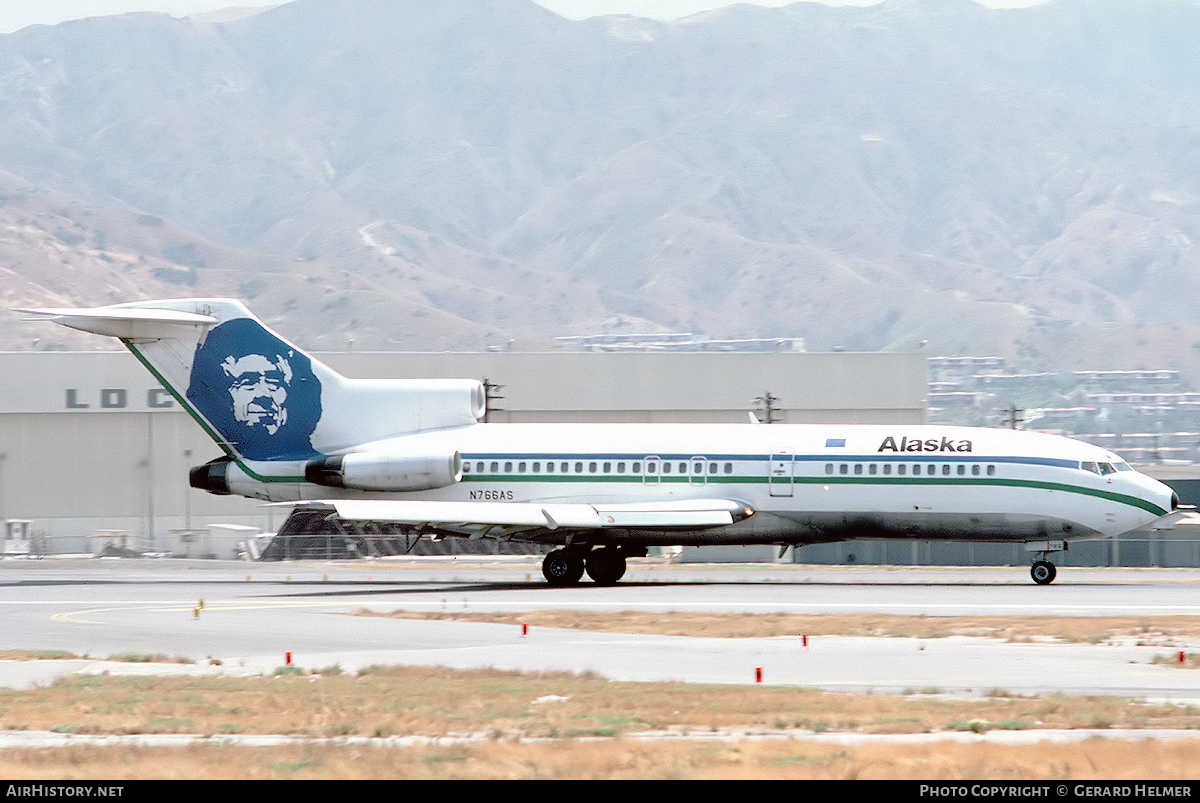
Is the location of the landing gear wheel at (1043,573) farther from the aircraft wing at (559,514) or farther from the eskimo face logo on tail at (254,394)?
the eskimo face logo on tail at (254,394)

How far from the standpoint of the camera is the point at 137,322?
37781mm

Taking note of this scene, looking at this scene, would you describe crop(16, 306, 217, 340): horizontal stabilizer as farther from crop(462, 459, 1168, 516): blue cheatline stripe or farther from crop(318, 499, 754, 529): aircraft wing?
crop(462, 459, 1168, 516): blue cheatline stripe

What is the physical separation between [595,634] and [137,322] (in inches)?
690

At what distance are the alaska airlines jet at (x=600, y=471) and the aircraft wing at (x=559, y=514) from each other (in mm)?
46

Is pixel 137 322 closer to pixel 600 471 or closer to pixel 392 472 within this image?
pixel 392 472

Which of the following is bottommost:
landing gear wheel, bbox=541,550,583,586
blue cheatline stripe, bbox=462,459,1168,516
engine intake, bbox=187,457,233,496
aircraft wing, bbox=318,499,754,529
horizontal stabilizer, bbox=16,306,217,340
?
landing gear wheel, bbox=541,550,583,586

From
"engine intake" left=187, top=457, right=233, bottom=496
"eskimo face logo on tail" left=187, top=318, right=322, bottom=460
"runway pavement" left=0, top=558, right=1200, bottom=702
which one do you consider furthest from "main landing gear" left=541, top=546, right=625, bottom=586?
"engine intake" left=187, top=457, right=233, bottom=496

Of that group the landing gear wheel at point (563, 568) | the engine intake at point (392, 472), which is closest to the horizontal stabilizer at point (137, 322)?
the engine intake at point (392, 472)

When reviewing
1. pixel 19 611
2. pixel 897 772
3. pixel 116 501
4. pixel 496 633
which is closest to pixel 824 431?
pixel 496 633

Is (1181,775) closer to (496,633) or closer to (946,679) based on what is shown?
(946,679)

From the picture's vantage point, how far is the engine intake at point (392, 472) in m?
36.8

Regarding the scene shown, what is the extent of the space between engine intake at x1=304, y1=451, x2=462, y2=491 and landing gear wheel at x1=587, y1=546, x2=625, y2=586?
371cm

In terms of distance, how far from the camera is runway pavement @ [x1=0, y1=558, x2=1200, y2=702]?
20.2m

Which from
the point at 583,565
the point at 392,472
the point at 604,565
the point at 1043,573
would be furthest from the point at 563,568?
the point at 1043,573
